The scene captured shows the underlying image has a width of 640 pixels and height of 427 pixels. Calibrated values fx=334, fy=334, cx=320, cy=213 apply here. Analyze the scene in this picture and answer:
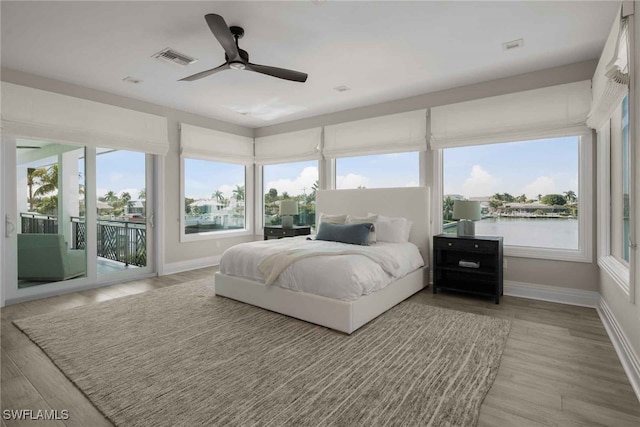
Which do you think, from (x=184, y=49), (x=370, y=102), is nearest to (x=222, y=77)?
(x=184, y=49)

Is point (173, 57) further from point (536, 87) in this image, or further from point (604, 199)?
point (604, 199)

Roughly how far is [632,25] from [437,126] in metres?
2.46

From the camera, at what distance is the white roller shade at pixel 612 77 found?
226cm

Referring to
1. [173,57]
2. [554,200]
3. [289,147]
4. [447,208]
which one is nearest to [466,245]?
[447,208]

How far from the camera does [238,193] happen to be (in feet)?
22.2

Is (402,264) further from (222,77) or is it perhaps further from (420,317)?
(222,77)

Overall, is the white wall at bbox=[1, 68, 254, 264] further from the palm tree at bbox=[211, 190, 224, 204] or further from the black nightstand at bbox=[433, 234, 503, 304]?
the black nightstand at bbox=[433, 234, 503, 304]

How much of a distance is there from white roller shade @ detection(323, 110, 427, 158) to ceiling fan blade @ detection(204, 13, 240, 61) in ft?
9.27

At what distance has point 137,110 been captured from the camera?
4.95m

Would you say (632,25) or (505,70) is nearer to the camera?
(632,25)

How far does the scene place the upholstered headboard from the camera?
4.64m

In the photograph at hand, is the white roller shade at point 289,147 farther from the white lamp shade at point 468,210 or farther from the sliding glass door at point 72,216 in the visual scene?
the white lamp shade at point 468,210

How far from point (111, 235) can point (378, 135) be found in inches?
167

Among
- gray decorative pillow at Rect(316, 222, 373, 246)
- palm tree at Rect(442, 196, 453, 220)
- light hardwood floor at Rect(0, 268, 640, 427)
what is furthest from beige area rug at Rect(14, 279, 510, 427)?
palm tree at Rect(442, 196, 453, 220)
